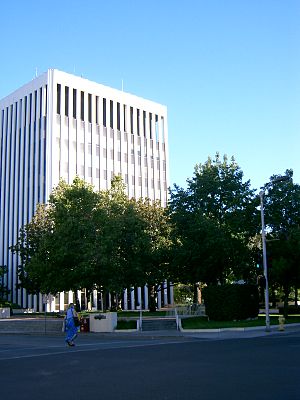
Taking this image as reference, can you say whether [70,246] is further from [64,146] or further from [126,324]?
[64,146]

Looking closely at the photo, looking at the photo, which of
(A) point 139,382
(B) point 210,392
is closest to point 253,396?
(B) point 210,392

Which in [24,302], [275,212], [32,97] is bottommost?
[24,302]

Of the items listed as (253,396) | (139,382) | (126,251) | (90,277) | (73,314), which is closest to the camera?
(253,396)

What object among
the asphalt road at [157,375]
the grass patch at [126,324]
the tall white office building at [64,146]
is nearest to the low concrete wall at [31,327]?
the grass patch at [126,324]

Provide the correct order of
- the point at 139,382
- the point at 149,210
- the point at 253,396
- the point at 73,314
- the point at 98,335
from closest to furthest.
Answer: the point at 253,396
the point at 139,382
the point at 73,314
the point at 98,335
the point at 149,210

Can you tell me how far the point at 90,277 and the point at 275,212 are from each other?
14.0 meters

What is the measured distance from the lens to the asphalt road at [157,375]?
30.0ft

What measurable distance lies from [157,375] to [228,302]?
2288cm

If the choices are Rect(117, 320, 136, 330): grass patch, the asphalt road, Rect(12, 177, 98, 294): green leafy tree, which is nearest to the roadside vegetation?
Rect(12, 177, 98, 294): green leafy tree

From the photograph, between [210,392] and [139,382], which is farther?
[139,382]

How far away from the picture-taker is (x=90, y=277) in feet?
113

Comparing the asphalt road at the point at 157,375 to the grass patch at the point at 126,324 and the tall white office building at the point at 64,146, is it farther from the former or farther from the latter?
the tall white office building at the point at 64,146

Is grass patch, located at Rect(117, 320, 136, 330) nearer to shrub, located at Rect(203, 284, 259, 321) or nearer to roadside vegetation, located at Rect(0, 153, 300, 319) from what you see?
roadside vegetation, located at Rect(0, 153, 300, 319)

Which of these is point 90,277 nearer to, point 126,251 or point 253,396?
point 126,251
